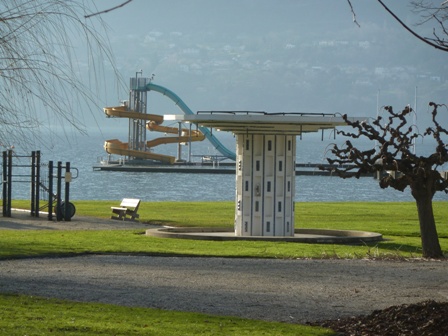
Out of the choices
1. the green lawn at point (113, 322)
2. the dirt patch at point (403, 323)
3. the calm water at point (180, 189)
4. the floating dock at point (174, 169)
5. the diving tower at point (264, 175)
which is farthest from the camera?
the floating dock at point (174, 169)

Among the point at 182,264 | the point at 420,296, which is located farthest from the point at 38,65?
the point at 182,264

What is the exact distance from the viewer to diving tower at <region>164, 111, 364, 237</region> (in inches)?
958

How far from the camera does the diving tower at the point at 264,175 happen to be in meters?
24.3

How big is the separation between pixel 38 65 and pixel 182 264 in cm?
1025

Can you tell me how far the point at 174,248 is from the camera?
2058cm

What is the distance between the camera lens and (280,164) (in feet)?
80.2

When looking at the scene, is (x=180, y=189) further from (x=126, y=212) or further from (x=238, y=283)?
(x=238, y=283)

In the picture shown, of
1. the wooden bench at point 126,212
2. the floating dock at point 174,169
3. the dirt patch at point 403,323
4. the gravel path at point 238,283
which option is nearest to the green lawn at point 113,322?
the dirt patch at point 403,323

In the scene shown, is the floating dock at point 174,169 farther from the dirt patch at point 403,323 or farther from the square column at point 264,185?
the dirt patch at point 403,323

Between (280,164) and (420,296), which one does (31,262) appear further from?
(280,164)

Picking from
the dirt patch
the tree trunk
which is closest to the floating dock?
the tree trunk

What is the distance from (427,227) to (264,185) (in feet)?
18.2

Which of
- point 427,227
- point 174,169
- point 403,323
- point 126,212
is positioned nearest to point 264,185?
point 427,227

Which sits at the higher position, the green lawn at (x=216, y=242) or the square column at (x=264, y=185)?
the square column at (x=264, y=185)
